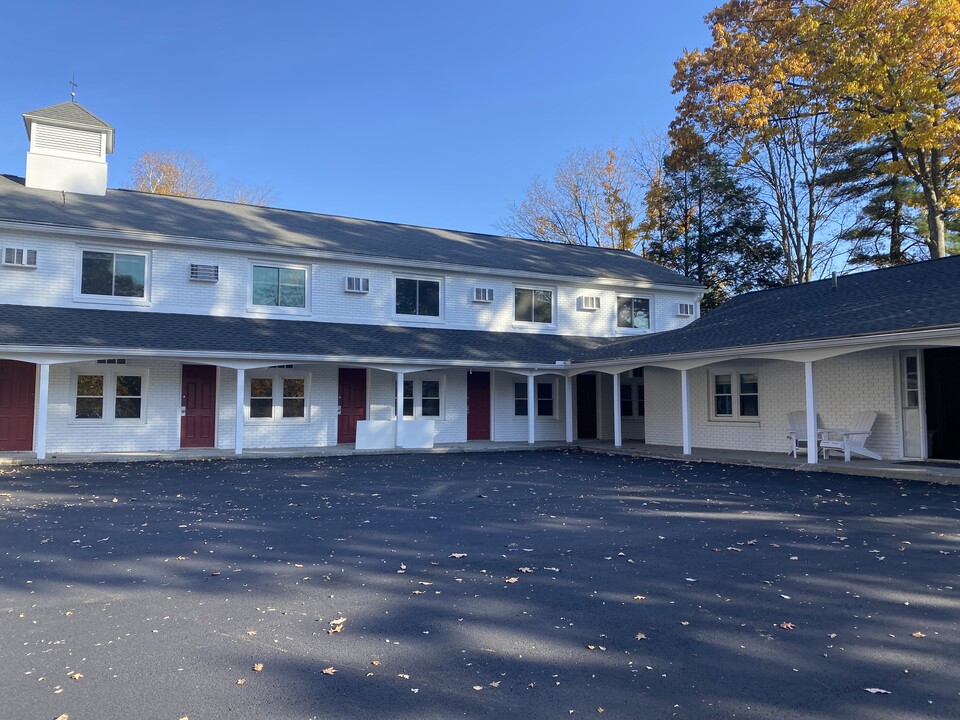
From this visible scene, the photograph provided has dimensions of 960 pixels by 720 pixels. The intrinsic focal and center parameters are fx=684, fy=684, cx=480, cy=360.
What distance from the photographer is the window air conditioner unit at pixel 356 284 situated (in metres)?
19.0

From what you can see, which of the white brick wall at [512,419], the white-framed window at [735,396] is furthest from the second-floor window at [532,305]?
the white-framed window at [735,396]

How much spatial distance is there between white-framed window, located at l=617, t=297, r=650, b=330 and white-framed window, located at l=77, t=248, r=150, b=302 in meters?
14.3

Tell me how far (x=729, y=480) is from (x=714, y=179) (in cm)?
2445

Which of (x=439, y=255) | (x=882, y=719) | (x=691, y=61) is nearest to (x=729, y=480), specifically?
(x=882, y=719)

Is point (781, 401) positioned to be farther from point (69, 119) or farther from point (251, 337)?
point (69, 119)

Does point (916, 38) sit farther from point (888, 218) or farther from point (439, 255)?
point (439, 255)

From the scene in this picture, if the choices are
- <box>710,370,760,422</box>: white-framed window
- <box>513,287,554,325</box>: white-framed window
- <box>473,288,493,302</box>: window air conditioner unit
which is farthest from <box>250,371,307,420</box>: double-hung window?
<box>710,370,760,422</box>: white-framed window

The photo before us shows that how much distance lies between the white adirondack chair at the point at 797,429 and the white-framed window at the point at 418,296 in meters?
10.0

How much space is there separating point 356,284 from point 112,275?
600 centimetres

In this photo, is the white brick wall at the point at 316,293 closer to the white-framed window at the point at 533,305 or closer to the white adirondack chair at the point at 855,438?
the white-framed window at the point at 533,305

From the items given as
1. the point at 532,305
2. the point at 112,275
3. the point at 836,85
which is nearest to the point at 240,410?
the point at 112,275

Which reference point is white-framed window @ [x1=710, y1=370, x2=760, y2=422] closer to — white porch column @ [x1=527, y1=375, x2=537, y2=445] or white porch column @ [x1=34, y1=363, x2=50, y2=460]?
white porch column @ [x1=527, y1=375, x2=537, y2=445]

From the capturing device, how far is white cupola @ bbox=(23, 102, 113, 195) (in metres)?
18.8

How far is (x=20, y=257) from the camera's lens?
51.4 ft
